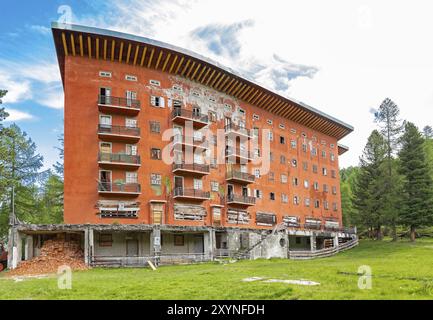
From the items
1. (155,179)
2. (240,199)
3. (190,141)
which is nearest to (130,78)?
(190,141)

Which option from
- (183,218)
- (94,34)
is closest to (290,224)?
(183,218)

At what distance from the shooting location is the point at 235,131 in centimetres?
4941

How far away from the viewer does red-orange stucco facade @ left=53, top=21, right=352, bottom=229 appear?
128 ft

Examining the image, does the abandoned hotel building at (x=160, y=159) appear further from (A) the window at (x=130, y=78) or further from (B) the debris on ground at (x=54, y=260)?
(B) the debris on ground at (x=54, y=260)

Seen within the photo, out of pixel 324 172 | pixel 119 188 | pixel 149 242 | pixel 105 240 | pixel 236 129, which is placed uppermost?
pixel 236 129

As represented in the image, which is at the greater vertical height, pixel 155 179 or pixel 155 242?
pixel 155 179

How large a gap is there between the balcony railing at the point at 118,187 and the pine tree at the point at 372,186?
1283 inches

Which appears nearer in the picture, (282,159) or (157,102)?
(157,102)

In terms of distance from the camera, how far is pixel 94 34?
126ft

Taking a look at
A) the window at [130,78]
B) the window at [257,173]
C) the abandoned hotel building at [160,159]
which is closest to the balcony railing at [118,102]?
the abandoned hotel building at [160,159]

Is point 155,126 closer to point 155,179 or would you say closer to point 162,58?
point 155,179

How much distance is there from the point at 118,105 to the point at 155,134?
16.1ft

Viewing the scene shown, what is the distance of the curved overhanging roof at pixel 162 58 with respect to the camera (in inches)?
1522

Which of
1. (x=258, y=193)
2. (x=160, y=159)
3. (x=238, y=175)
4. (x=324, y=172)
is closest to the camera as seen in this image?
(x=160, y=159)
